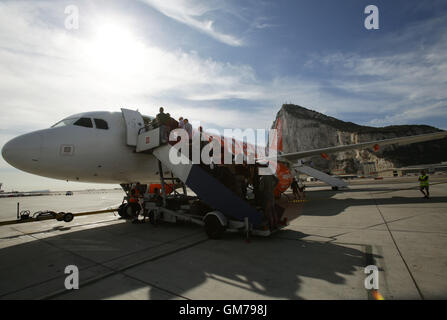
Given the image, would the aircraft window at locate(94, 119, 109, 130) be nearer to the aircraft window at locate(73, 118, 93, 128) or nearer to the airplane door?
the aircraft window at locate(73, 118, 93, 128)

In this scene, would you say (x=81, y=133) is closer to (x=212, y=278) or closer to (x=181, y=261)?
(x=181, y=261)

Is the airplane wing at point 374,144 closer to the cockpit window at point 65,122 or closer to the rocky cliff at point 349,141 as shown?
the cockpit window at point 65,122

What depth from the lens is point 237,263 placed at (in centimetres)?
400

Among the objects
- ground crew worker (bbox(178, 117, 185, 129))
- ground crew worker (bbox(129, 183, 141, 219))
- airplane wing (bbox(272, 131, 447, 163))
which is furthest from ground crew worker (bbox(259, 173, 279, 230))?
airplane wing (bbox(272, 131, 447, 163))

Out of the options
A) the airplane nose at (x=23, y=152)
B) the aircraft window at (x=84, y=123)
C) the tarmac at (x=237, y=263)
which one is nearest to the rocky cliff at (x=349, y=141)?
the tarmac at (x=237, y=263)

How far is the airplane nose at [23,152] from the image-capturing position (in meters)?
5.91

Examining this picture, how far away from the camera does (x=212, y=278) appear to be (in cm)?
337

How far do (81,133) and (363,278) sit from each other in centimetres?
766

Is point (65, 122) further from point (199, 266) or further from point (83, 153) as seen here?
point (199, 266)

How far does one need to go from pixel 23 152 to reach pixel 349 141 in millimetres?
104522

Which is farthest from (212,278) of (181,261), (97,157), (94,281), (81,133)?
Answer: (81,133)

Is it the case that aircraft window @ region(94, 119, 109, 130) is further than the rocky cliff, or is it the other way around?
the rocky cliff

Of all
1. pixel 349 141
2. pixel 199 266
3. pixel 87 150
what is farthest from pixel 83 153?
pixel 349 141

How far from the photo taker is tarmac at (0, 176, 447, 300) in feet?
9.61
